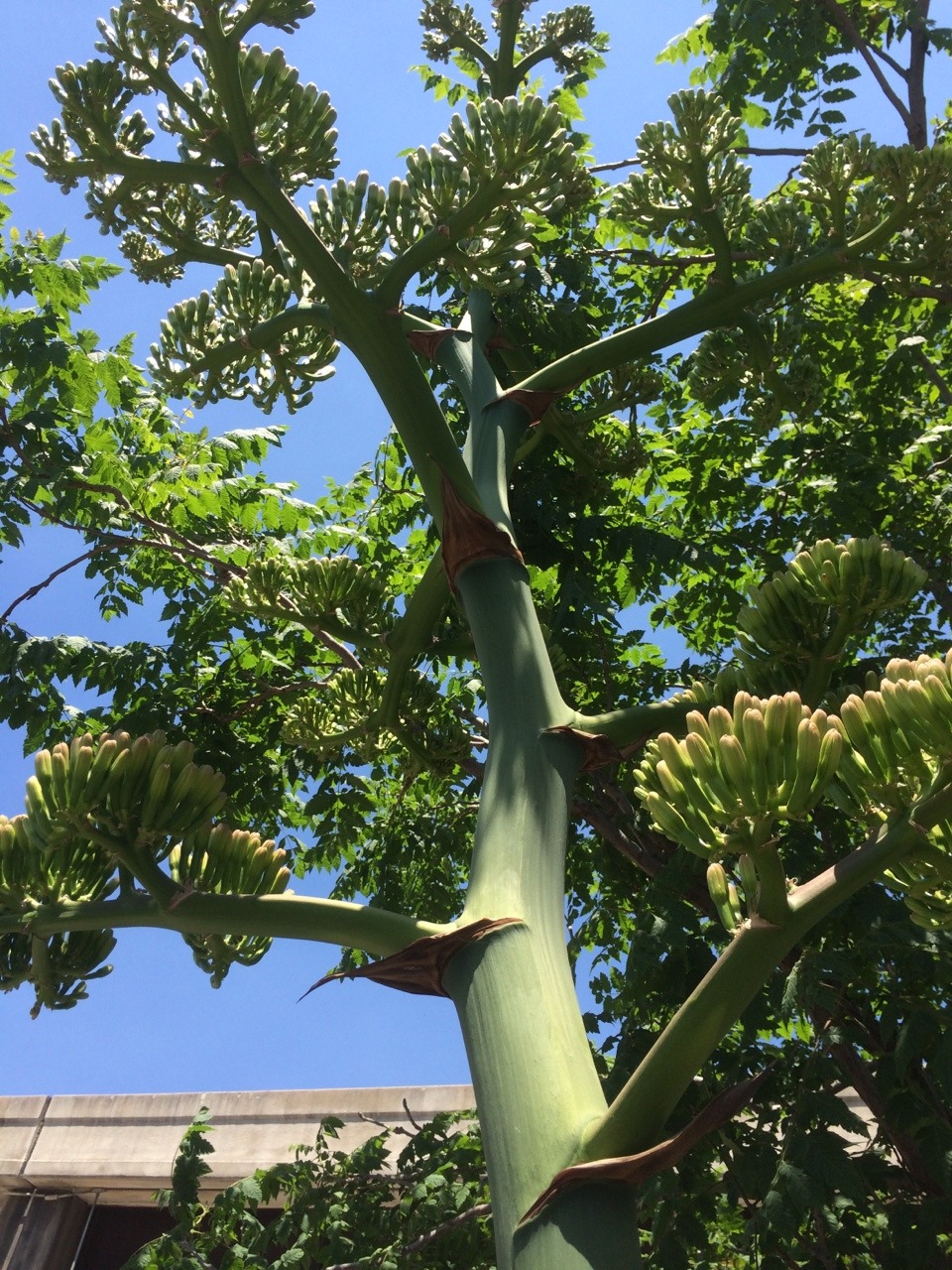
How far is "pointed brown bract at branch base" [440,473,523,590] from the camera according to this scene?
2.54 m

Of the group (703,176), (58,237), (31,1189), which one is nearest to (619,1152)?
(703,176)

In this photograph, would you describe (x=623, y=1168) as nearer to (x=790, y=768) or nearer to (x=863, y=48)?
(x=790, y=768)

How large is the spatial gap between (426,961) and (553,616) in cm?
286

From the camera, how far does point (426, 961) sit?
1891 millimetres

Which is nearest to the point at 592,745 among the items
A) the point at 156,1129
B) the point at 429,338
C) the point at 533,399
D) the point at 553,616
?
the point at 533,399

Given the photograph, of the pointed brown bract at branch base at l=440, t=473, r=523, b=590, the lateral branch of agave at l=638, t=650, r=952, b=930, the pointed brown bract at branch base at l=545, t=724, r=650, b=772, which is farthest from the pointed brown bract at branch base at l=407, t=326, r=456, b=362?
the lateral branch of agave at l=638, t=650, r=952, b=930

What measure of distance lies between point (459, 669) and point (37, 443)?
247 centimetres

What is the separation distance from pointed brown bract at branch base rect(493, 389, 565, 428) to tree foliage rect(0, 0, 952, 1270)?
0.4 inches

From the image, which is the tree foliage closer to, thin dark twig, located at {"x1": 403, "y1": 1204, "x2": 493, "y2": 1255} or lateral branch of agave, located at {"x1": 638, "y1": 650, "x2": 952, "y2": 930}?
lateral branch of agave, located at {"x1": 638, "y1": 650, "x2": 952, "y2": 930}

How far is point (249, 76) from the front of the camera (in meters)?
2.88

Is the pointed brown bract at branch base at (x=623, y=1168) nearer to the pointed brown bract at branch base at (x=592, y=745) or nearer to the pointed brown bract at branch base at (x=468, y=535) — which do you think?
the pointed brown bract at branch base at (x=592, y=745)

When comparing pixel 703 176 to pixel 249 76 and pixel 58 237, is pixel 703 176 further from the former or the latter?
pixel 58 237

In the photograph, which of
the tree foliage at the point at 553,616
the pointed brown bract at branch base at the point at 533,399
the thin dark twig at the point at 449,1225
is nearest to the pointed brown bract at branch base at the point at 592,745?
the tree foliage at the point at 553,616

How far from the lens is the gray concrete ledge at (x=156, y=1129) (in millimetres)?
5777
